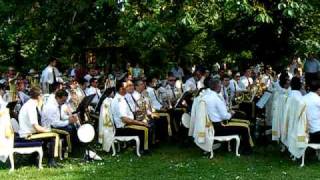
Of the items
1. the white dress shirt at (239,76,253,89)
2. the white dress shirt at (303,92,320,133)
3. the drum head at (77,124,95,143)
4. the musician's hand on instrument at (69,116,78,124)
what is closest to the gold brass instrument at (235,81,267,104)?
the white dress shirt at (239,76,253,89)

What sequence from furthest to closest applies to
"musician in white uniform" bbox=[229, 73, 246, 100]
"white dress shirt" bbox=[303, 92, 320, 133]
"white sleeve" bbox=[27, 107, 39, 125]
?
"musician in white uniform" bbox=[229, 73, 246, 100], "white sleeve" bbox=[27, 107, 39, 125], "white dress shirt" bbox=[303, 92, 320, 133]

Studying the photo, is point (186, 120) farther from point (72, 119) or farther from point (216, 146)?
point (72, 119)

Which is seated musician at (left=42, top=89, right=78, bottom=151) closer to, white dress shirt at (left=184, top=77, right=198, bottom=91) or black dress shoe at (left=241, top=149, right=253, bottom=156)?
black dress shoe at (left=241, top=149, right=253, bottom=156)

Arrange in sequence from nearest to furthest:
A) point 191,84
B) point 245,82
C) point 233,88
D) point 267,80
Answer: point 233,88 → point 191,84 → point 245,82 → point 267,80

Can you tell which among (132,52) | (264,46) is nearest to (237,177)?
(264,46)

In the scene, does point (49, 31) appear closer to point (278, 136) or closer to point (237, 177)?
point (278, 136)

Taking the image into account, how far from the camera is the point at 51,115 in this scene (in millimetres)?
11375

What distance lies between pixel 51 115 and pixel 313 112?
16.7 feet

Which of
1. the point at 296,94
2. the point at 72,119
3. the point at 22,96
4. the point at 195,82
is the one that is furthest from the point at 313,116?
the point at 22,96

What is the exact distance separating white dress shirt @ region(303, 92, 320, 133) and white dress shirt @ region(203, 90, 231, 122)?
167cm

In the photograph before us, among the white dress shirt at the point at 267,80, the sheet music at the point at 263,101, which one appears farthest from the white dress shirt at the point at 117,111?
the white dress shirt at the point at 267,80

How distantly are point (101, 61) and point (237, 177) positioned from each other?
17061mm

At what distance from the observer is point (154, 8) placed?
46.3 feet

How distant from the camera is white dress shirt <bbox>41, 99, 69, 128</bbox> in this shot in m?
11.3
